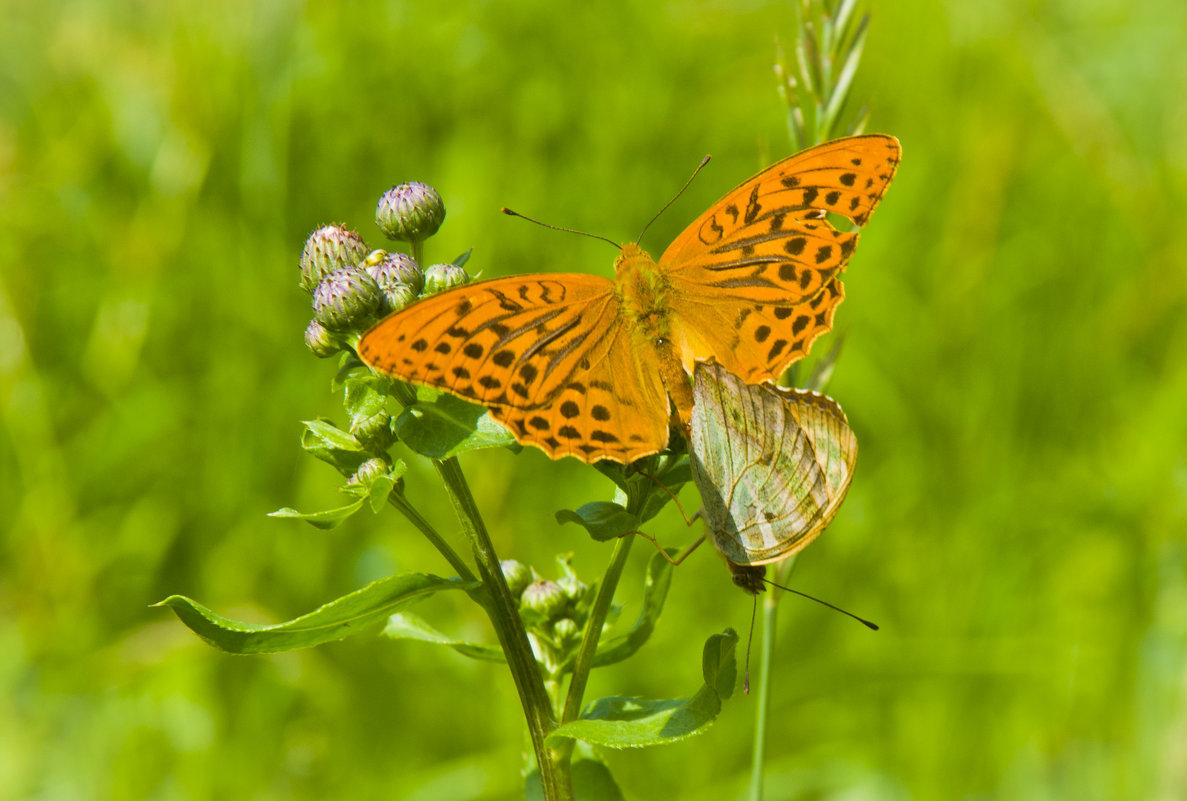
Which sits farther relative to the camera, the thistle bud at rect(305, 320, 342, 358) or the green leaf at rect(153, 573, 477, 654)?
the thistle bud at rect(305, 320, 342, 358)

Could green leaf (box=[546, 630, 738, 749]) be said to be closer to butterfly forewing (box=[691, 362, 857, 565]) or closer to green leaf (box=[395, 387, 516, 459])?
butterfly forewing (box=[691, 362, 857, 565])

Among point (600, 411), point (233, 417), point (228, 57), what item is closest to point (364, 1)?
point (228, 57)

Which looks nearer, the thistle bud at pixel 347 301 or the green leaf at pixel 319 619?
the green leaf at pixel 319 619

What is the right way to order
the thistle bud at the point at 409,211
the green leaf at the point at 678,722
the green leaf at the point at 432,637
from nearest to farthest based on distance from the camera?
the green leaf at the point at 678,722 < the green leaf at the point at 432,637 < the thistle bud at the point at 409,211

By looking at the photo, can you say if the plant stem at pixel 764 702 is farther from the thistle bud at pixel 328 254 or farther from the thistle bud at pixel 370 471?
the thistle bud at pixel 328 254

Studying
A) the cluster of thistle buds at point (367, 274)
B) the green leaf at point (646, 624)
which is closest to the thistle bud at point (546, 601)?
the green leaf at point (646, 624)

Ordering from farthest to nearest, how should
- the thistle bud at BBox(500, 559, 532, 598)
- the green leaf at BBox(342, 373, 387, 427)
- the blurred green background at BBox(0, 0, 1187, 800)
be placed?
the blurred green background at BBox(0, 0, 1187, 800) → the thistle bud at BBox(500, 559, 532, 598) → the green leaf at BBox(342, 373, 387, 427)

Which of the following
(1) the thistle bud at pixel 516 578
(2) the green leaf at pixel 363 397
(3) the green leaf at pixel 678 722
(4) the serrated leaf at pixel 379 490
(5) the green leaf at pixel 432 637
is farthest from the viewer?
(1) the thistle bud at pixel 516 578

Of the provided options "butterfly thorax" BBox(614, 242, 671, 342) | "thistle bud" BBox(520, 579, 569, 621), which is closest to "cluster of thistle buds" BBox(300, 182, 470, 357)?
"butterfly thorax" BBox(614, 242, 671, 342)
